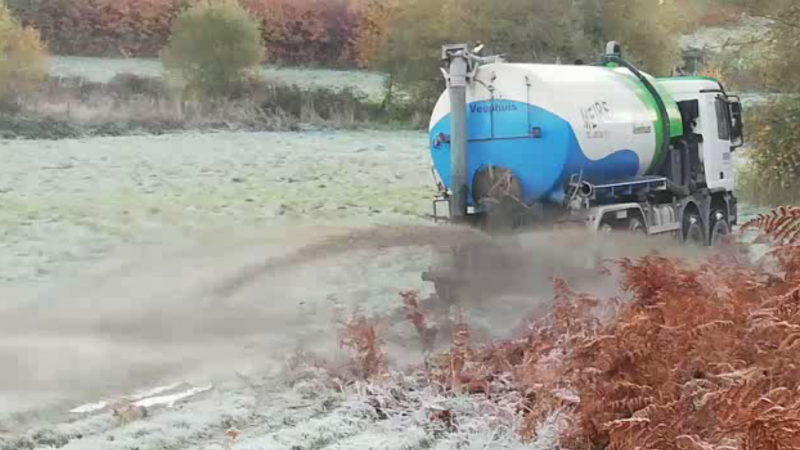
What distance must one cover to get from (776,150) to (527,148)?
9.08 meters

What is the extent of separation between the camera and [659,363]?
4910 mm

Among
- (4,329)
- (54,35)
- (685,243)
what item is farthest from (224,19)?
(4,329)

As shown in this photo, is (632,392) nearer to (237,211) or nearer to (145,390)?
(145,390)

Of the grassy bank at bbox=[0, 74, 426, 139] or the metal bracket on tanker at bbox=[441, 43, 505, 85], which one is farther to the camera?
the grassy bank at bbox=[0, 74, 426, 139]

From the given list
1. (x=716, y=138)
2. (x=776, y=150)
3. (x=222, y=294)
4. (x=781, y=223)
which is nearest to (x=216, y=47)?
(x=776, y=150)

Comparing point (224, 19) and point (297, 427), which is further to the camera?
point (224, 19)

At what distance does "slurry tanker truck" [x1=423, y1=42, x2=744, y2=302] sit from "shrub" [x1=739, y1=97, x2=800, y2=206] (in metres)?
6.49

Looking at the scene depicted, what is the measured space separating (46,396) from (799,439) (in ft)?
14.3

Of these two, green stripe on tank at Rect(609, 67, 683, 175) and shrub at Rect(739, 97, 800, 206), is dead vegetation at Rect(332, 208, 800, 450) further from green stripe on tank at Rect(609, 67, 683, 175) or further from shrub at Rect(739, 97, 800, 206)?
shrub at Rect(739, 97, 800, 206)

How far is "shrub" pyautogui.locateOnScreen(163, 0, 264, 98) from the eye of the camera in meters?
24.0

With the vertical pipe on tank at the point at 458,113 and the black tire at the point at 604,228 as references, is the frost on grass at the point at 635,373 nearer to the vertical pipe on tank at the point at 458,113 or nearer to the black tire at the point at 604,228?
the black tire at the point at 604,228

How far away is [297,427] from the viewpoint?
5582mm

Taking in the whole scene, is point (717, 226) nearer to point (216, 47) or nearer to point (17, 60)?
point (17, 60)

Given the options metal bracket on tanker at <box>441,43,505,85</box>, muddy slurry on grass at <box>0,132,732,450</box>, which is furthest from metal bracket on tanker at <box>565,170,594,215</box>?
metal bracket on tanker at <box>441,43,505,85</box>
